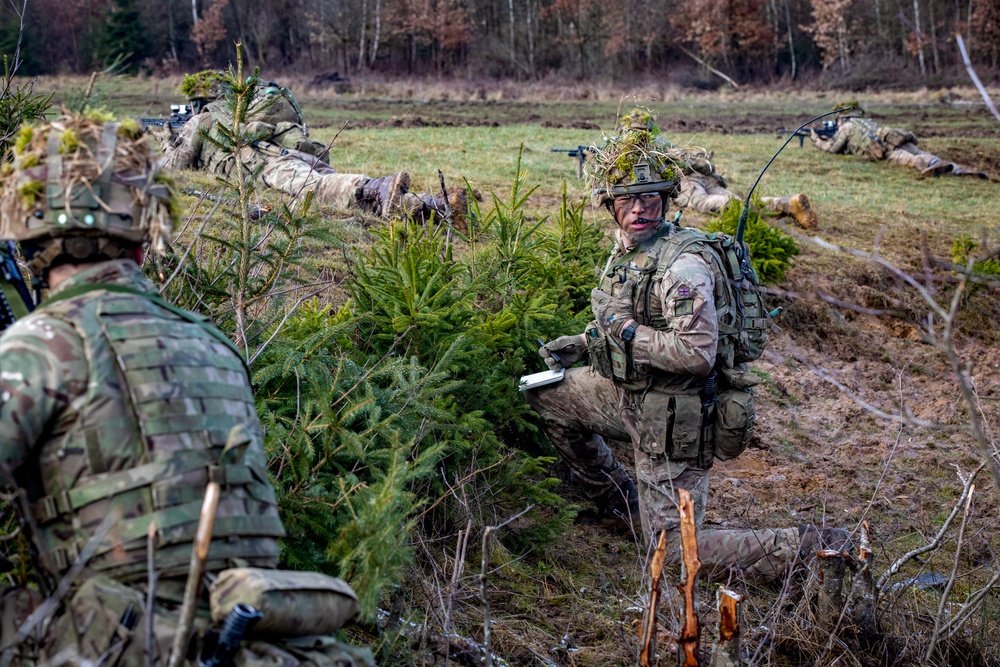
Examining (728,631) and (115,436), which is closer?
(115,436)

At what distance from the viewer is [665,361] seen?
4.93 meters

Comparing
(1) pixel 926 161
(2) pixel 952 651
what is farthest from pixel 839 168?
(2) pixel 952 651

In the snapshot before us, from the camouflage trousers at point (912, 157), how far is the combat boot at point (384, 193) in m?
11.1

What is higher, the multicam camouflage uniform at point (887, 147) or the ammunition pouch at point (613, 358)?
the multicam camouflage uniform at point (887, 147)

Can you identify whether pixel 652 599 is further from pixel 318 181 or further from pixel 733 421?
pixel 318 181

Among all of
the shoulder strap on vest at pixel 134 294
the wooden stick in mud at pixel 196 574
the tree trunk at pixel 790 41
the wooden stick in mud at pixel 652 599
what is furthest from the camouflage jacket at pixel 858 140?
the tree trunk at pixel 790 41

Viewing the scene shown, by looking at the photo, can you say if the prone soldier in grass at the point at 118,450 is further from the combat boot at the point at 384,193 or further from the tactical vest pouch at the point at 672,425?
the combat boot at the point at 384,193

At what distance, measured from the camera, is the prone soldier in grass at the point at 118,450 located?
2396mm

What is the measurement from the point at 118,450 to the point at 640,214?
326 centimetres

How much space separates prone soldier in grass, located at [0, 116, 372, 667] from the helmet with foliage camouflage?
2829 millimetres

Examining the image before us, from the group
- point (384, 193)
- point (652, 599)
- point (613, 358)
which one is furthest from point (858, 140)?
point (652, 599)

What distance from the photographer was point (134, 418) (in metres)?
2.52

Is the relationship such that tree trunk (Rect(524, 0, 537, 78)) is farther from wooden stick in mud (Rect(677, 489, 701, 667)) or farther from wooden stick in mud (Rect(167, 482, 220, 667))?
wooden stick in mud (Rect(167, 482, 220, 667))

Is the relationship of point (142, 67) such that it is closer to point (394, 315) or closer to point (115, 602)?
point (394, 315)
